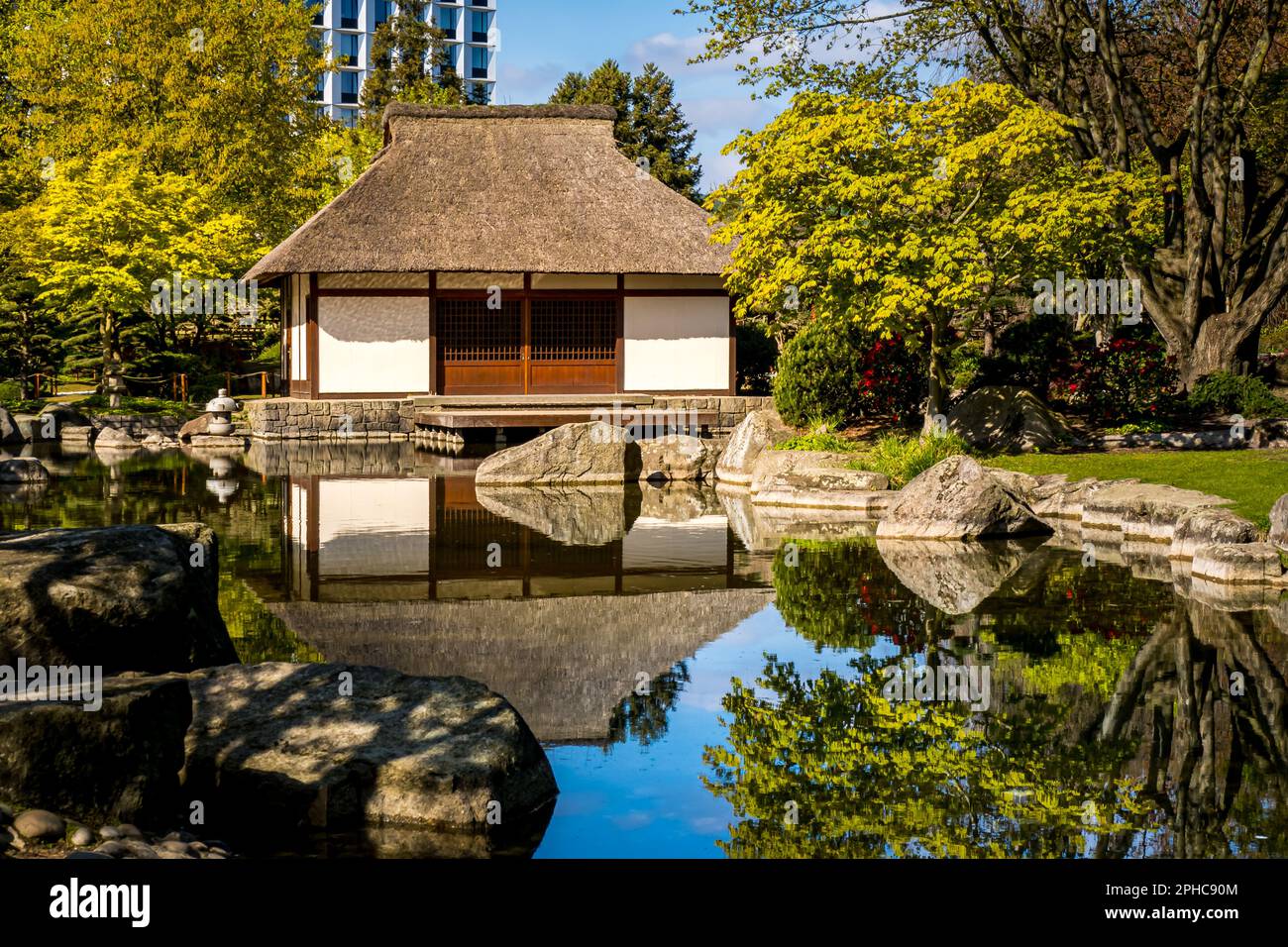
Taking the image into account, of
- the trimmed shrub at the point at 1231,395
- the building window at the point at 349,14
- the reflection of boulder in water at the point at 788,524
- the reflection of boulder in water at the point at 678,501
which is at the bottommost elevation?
the reflection of boulder in water at the point at 788,524

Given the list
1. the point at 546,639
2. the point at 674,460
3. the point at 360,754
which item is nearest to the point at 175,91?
the point at 674,460

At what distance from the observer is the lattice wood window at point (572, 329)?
33.0m

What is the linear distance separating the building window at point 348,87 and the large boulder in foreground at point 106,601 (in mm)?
110917

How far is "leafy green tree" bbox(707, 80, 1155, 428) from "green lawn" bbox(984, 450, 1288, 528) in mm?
2375

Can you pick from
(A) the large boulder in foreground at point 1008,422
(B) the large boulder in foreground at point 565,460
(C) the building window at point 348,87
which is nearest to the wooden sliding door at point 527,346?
Answer: (B) the large boulder in foreground at point 565,460

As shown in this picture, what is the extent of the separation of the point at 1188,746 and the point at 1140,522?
343 inches

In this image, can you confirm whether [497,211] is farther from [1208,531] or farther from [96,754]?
[96,754]

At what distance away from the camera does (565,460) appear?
70.4 ft

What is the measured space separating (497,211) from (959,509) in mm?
19160

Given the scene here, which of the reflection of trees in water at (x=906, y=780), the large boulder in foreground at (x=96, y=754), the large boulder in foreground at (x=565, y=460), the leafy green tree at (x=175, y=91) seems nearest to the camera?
the large boulder in foreground at (x=96, y=754)

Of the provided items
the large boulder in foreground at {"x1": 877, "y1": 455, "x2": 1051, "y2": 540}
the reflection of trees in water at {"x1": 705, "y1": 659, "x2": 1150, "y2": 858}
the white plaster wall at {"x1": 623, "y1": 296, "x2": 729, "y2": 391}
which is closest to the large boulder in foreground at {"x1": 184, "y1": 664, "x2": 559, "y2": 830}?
the reflection of trees in water at {"x1": 705, "y1": 659, "x2": 1150, "y2": 858}

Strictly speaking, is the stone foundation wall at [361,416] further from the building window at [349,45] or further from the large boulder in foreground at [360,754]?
the building window at [349,45]
